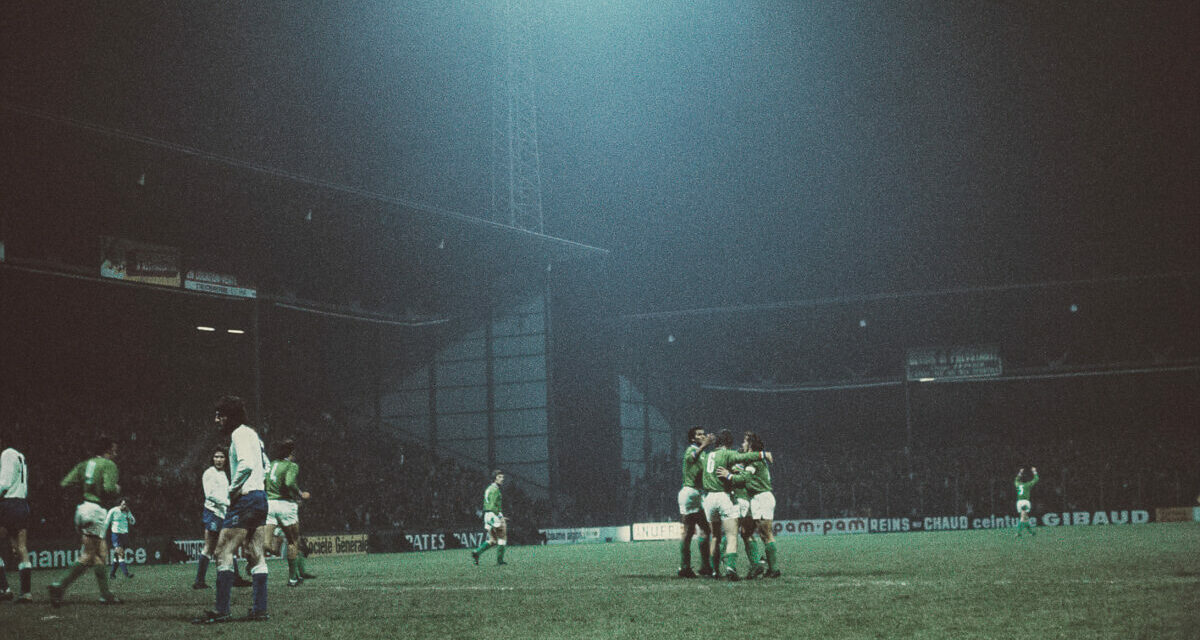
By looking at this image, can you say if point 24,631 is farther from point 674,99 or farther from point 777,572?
point 674,99

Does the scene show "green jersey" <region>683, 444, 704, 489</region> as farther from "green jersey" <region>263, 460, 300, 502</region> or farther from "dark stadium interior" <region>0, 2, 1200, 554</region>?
"dark stadium interior" <region>0, 2, 1200, 554</region>

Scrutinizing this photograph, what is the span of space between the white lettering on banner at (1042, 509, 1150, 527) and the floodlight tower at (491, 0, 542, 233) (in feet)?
84.6

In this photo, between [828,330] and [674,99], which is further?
[828,330]

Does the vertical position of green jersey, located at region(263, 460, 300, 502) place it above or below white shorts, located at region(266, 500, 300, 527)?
above

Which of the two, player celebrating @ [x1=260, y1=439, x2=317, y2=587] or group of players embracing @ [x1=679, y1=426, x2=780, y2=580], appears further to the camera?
player celebrating @ [x1=260, y1=439, x2=317, y2=587]

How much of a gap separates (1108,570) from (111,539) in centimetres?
2194

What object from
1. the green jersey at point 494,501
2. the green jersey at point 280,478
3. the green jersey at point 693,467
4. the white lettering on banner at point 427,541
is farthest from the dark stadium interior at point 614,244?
the green jersey at point 693,467

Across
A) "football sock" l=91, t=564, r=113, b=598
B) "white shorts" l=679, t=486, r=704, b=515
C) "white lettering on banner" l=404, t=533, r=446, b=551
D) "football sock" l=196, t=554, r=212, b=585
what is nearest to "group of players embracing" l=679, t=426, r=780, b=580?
"white shorts" l=679, t=486, r=704, b=515

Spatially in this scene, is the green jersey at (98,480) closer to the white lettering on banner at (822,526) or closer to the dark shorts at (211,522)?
the dark shorts at (211,522)

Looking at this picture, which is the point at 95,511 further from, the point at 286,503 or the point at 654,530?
the point at 654,530

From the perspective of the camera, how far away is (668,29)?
130ft

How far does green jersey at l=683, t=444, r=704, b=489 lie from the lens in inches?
683

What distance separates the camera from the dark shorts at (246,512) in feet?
37.2

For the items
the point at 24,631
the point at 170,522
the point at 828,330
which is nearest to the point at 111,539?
the point at 170,522
